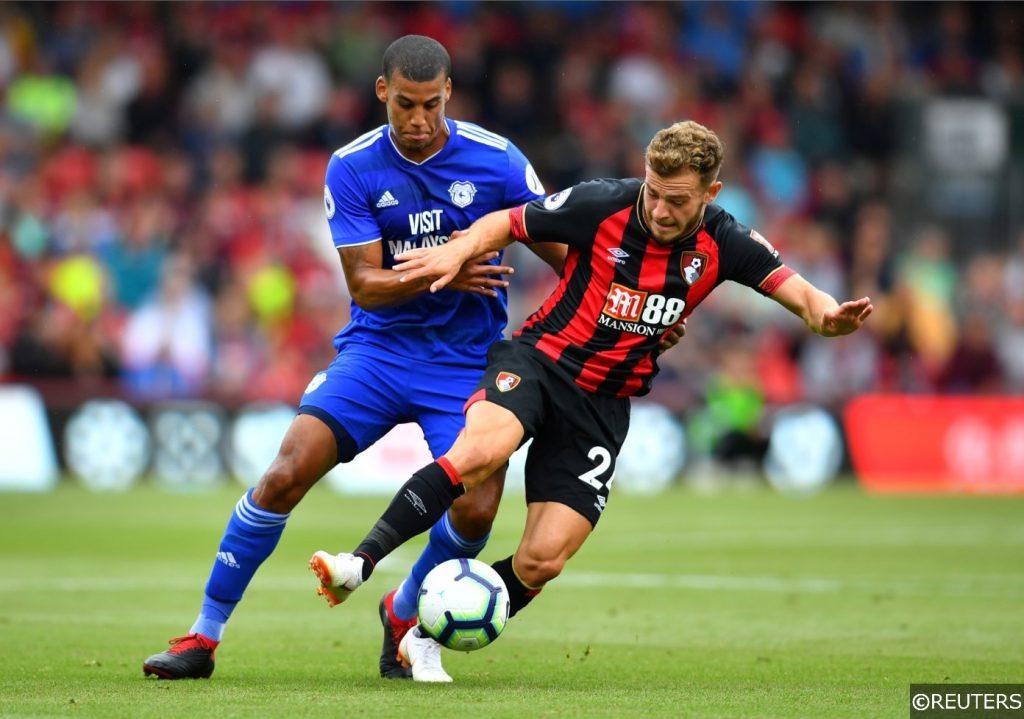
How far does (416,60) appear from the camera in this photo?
684 centimetres

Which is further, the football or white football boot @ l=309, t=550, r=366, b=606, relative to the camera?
the football

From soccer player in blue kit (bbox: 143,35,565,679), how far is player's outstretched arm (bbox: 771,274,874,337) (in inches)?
39.4

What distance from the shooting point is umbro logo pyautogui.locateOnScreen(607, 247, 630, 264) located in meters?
6.98

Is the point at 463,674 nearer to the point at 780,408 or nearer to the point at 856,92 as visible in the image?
the point at 780,408

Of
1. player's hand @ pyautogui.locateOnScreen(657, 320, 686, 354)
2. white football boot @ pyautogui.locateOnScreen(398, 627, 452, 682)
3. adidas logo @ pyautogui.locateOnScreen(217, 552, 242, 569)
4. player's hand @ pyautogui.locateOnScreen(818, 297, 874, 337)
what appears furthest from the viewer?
player's hand @ pyautogui.locateOnScreen(657, 320, 686, 354)

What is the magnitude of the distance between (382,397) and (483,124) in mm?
15267

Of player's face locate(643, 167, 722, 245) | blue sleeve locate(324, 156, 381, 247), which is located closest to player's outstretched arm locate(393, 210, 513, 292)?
blue sleeve locate(324, 156, 381, 247)

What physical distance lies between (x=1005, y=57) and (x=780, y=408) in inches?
311

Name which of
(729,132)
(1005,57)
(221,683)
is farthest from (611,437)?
(1005,57)

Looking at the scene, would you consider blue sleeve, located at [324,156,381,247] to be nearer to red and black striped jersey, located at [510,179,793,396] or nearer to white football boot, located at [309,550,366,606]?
red and black striped jersey, located at [510,179,793,396]

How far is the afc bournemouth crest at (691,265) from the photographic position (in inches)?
274

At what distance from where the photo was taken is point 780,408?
64.8 feet

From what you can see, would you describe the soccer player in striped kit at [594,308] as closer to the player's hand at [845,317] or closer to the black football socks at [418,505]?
the player's hand at [845,317]

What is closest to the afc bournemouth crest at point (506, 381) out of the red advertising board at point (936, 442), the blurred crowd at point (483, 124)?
the blurred crowd at point (483, 124)
